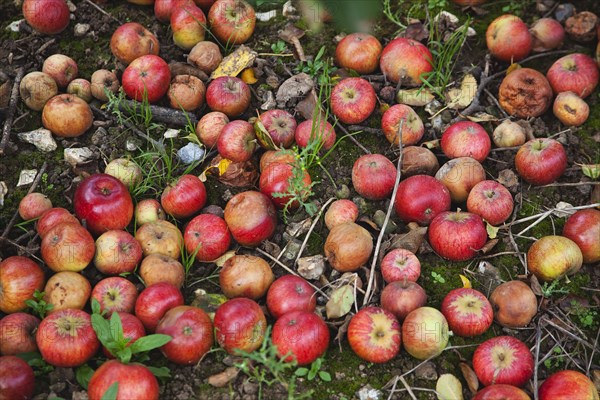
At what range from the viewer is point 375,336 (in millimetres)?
3738

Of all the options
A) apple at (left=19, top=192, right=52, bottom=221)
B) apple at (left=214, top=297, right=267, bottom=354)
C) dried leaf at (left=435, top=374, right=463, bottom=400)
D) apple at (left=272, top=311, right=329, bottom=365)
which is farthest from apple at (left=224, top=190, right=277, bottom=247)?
dried leaf at (left=435, top=374, right=463, bottom=400)

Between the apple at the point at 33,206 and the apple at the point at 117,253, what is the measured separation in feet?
1.83

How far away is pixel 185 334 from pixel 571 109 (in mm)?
3601

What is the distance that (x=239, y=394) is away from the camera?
363 centimetres

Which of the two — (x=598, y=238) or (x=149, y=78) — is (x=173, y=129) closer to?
(x=149, y=78)

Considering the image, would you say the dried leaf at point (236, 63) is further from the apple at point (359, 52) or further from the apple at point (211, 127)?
the apple at point (359, 52)

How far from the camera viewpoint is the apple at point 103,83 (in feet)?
16.0

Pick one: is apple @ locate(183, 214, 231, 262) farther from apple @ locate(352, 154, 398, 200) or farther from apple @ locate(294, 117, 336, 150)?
apple @ locate(352, 154, 398, 200)

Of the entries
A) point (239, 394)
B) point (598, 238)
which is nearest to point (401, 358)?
point (239, 394)

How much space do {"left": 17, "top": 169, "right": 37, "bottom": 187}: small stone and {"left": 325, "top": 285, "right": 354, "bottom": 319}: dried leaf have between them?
7.85 feet

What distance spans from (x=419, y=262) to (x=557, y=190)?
139cm

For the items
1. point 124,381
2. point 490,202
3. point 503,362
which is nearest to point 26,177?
point 124,381

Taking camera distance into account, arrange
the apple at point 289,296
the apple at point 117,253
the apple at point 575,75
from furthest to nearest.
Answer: the apple at point 575,75 → the apple at point 117,253 → the apple at point 289,296

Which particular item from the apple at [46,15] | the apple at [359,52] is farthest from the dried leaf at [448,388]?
the apple at [46,15]
